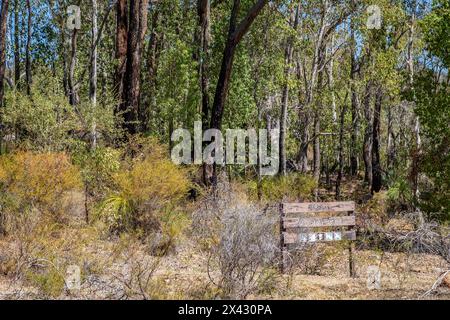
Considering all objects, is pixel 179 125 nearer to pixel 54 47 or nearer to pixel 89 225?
pixel 89 225

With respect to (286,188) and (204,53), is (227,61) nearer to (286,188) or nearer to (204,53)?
(204,53)

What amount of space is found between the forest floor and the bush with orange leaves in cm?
122

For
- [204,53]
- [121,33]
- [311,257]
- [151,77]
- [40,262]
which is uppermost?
[121,33]

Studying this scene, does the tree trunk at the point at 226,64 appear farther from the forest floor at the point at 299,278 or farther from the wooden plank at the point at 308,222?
the wooden plank at the point at 308,222

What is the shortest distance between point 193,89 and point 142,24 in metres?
5.21

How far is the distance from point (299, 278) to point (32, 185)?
5077 mm

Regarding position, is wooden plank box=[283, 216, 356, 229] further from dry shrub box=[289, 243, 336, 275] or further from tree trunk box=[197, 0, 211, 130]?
tree trunk box=[197, 0, 211, 130]

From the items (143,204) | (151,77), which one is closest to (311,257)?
(143,204)

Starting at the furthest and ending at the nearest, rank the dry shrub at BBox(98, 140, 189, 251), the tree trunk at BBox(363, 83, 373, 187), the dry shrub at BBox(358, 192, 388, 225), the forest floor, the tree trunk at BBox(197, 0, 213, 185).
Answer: the tree trunk at BBox(363, 83, 373, 187) → the tree trunk at BBox(197, 0, 213, 185) → the dry shrub at BBox(358, 192, 388, 225) → the dry shrub at BBox(98, 140, 189, 251) → the forest floor

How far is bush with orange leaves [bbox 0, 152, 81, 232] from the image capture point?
10312 millimetres

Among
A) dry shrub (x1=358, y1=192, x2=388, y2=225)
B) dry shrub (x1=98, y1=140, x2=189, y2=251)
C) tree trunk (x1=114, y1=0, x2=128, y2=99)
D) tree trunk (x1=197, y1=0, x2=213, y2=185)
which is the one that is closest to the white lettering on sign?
dry shrub (x1=358, y1=192, x2=388, y2=225)

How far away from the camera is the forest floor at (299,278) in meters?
7.56

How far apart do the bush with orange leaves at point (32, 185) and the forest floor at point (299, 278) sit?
122 centimetres

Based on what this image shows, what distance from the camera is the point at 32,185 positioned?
35.0 feet
